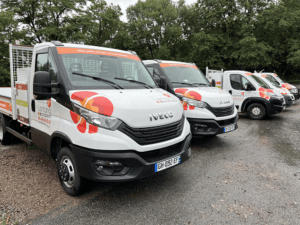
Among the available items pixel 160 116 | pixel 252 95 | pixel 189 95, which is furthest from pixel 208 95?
pixel 252 95

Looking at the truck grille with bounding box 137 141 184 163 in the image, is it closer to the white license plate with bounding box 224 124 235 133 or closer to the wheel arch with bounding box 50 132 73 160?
the wheel arch with bounding box 50 132 73 160

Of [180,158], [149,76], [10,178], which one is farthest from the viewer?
[149,76]

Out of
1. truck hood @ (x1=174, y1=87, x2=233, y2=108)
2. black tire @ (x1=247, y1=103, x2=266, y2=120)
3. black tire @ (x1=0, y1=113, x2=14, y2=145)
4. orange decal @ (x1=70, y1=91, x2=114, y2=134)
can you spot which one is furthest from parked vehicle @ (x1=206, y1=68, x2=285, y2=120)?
black tire @ (x1=0, y1=113, x2=14, y2=145)

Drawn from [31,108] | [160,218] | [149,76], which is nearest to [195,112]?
[149,76]

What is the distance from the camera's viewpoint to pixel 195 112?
217 inches

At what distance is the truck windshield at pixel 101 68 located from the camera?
352 centimetres

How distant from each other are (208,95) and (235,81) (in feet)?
17.8

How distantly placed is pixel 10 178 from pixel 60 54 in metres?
2.40

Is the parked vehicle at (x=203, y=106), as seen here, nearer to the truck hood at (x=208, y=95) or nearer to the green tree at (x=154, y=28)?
the truck hood at (x=208, y=95)

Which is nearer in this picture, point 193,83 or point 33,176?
point 33,176

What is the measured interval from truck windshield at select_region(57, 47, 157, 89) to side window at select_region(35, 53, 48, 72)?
12.5 inches

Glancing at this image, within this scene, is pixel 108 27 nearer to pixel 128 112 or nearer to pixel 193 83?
pixel 193 83

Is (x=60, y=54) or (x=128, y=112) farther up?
(x=60, y=54)

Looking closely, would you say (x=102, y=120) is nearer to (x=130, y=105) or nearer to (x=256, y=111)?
(x=130, y=105)
